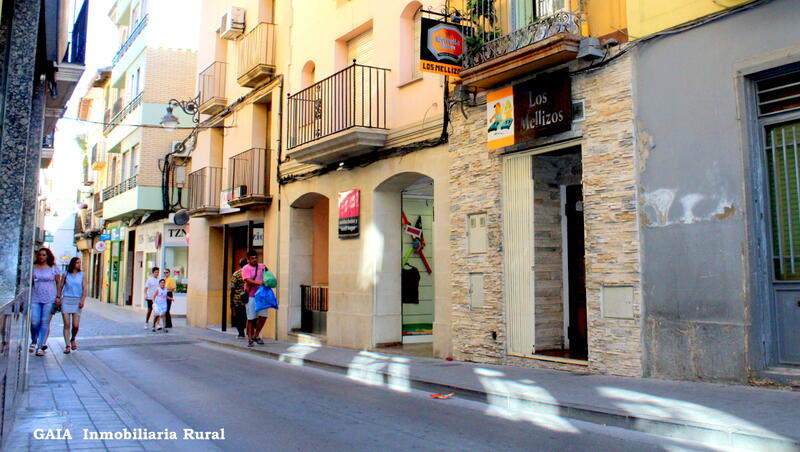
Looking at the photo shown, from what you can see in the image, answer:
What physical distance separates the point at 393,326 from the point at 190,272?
1085 cm

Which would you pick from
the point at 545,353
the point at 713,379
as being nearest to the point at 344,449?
the point at 713,379

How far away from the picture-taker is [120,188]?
31.5m

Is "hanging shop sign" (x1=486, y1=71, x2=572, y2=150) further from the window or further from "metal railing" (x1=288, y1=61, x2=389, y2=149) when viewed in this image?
the window

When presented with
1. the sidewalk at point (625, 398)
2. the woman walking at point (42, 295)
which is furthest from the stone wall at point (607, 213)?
the woman walking at point (42, 295)

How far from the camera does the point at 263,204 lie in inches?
692

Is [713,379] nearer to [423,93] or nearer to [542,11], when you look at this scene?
[542,11]

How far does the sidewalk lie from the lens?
17.9 feet

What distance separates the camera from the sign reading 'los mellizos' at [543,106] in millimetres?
9242

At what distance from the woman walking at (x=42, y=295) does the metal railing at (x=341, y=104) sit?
17.8 feet

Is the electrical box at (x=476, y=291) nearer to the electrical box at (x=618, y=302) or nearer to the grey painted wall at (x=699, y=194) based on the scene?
the electrical box at (x=618, y=302)

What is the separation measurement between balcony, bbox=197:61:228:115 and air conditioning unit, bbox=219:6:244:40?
1.12m

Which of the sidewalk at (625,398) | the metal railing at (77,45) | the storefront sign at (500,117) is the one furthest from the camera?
the metal railing at (77,45)

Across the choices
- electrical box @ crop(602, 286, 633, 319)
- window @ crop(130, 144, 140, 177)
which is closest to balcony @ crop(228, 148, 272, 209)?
electrical box @ crop(602, 286, 633, 319)

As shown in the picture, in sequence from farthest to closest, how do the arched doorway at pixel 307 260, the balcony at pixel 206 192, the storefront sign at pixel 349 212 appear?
the balcony at pixel 206 192, the arched doorway at pixel 307 260, the storefront sign at pixel 349 212
